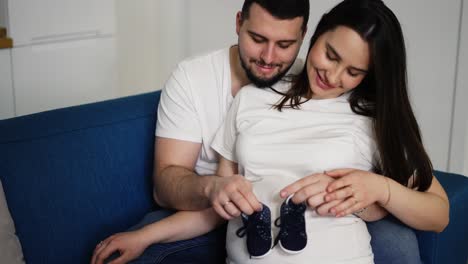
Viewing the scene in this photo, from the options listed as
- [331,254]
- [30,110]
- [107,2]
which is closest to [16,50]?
[30,110]

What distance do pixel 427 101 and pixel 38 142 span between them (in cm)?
209

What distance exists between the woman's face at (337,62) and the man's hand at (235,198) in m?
0.35

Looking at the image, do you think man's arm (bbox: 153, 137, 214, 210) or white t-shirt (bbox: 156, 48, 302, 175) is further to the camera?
white t-shirt (bbox: 156, 48, 302, 175)

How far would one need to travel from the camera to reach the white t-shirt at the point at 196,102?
1.64 metres

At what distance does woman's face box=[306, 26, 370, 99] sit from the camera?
1.44m

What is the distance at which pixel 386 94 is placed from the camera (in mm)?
1485

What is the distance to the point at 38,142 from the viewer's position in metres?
1.53

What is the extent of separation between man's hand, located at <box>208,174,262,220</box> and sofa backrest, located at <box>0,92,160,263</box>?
0.41 m

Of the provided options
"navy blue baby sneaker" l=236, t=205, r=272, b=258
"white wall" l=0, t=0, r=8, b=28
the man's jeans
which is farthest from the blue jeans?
"white wall" l=0, t=0, r=8, b=28

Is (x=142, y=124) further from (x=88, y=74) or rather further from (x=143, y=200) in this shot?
(x=88, y=74)

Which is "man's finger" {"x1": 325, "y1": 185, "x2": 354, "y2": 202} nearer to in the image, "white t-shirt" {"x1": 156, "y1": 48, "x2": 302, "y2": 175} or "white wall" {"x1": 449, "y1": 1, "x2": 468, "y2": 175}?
"white t-shirt" {"x1": 156, "y1": 48, "x2": 302, "y2": 175}

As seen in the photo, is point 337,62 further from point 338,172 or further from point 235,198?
point 235,198

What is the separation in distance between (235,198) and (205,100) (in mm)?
429

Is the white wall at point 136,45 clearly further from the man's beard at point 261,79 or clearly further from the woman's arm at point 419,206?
the woman's arm at point 419,206
